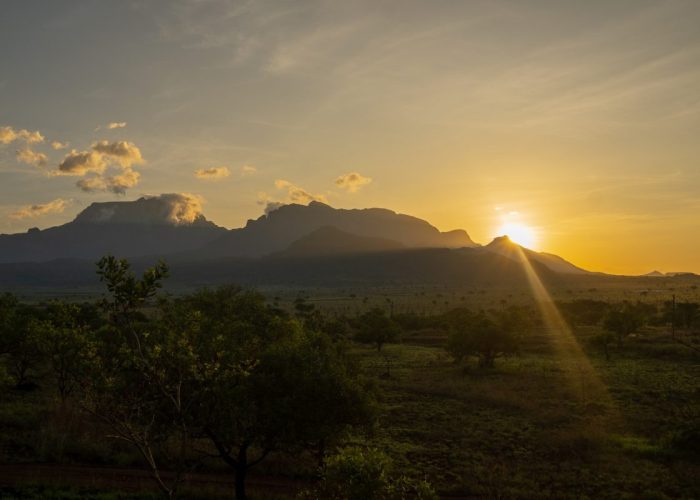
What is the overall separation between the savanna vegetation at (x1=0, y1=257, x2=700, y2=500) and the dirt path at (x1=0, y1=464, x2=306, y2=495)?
13 centimetres

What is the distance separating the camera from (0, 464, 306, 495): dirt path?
82.0 ft

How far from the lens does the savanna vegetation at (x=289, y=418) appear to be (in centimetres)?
1507

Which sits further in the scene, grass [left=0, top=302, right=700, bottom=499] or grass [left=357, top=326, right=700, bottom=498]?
grass [left=357, top=326, right=700, bottom=498]

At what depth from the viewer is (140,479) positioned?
26.3m

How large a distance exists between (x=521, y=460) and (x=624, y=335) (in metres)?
47.9

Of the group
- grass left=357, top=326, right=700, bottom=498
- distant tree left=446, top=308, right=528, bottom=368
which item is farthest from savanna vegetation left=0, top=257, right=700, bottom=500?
distant tree left=446, top=308, right=528, bottom=368

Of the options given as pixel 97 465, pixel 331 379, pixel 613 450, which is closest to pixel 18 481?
pixel 97 465

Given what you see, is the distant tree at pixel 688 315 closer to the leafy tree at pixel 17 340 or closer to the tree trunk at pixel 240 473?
the tree trunk at pixel 240 473

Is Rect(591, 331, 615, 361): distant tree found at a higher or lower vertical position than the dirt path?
higher

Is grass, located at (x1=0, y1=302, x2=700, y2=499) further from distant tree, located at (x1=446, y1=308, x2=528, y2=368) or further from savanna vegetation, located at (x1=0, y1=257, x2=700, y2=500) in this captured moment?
distant tree, located at (x1=446, y1=308, x2=528, y2=368)

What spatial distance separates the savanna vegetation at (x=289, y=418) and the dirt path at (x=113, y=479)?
5.3 inches

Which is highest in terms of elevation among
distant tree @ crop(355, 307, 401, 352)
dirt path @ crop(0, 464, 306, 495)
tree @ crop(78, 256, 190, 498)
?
tree @ crop(78, 256, 190, 498)

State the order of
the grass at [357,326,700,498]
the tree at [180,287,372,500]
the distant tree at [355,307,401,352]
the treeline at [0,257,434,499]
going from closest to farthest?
the treeline at [0,257,434,499] → the tree at [180,287,372,500] → the grass at [357,326,700,498] → the distant tree at [355,307,401,352]

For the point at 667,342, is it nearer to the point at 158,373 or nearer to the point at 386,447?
the point at 386,447
